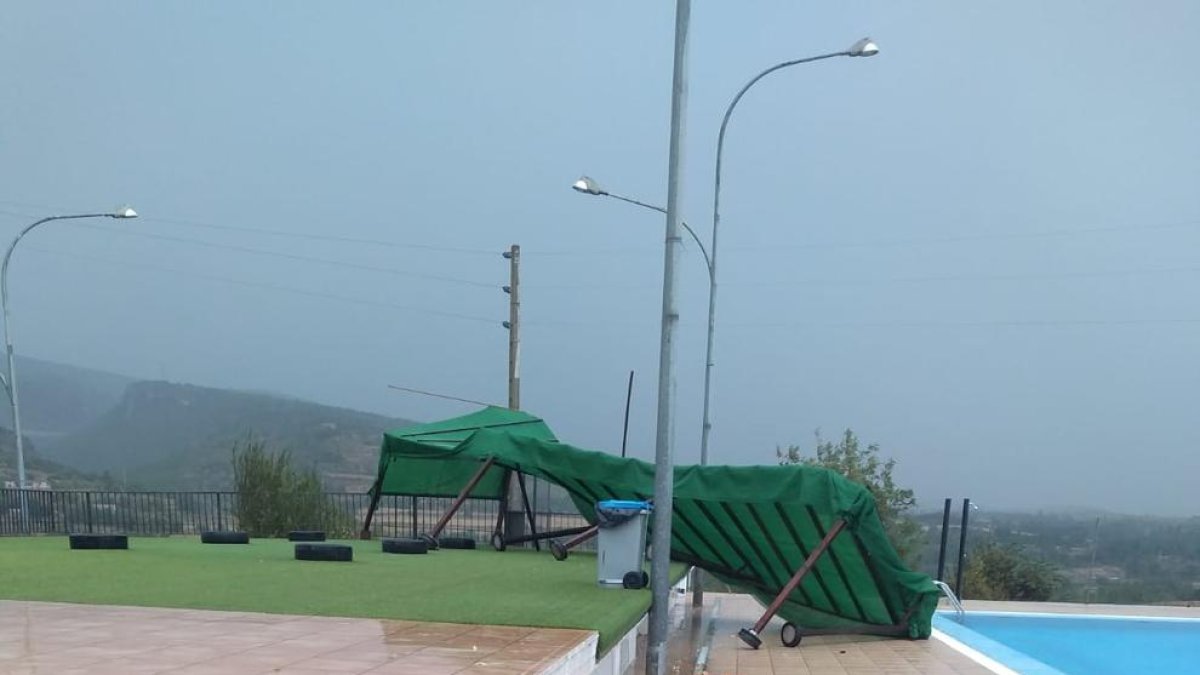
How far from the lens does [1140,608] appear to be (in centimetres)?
2109

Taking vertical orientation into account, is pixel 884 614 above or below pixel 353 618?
below

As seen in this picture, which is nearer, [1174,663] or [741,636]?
[741,636]

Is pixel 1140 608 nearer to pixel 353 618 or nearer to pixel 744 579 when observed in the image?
pixel 744 579

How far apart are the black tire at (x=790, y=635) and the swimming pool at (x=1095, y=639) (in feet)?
12.5

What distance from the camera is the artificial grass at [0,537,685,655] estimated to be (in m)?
7.75

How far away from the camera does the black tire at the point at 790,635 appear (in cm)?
1345

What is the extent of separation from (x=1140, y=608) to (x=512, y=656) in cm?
1920

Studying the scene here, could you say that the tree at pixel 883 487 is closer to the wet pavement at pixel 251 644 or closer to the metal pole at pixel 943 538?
the metal pole at pixel 943 538

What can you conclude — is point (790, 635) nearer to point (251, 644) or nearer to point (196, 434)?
point (251, 644)

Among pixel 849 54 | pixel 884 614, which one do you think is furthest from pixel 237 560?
pixel 849 54

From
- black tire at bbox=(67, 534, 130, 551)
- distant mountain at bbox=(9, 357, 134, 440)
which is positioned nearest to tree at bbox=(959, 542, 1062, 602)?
black tire at bbox=(67, 534, 130, 551)


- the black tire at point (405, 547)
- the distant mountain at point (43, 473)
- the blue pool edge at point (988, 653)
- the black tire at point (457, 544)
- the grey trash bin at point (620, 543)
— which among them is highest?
the grey trash bin at point (620, 543)

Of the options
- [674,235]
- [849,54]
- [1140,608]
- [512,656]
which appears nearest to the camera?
[512,656]

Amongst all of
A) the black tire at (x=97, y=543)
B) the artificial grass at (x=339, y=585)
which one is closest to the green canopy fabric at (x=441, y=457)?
the artificial grass at (x=339, y=585)
